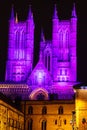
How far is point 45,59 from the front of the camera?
114875mm

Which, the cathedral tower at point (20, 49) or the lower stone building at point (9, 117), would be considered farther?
the cathedral tower at point (20, 49)

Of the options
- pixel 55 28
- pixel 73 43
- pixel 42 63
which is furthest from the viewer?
pixel 55 28

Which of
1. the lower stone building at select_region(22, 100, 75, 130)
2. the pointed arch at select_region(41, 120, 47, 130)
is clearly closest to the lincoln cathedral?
the lower stone building at select_region(22, 100, 75, 130)

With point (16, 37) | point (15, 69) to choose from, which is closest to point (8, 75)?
point (15, 69)

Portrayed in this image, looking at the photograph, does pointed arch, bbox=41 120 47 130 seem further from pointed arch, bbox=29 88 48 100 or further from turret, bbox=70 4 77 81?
turret, bbox=70 4 77 81

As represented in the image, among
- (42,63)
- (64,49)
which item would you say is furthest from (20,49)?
(64,49)

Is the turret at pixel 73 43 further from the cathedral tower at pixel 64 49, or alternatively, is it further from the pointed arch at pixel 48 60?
the pointed arch at pixel 48 60

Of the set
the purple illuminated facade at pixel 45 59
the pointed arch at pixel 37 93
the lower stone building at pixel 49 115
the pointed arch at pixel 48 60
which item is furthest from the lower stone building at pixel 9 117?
the pointed arch at pixel 48 60

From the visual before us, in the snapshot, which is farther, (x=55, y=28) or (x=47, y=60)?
(x=55, y=28)

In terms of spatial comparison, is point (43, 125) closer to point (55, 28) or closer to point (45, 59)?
point (45, 59)

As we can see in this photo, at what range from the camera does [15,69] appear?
112812 mm

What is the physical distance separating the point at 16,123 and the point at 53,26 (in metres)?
48.6

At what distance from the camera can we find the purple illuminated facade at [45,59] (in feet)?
354

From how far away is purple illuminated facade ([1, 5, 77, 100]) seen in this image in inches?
4250
